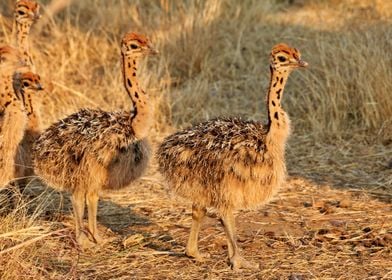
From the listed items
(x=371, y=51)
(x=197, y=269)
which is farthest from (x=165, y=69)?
(x=197, y=269)

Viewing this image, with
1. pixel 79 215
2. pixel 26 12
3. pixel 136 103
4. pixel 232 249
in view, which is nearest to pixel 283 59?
pixel 136 103

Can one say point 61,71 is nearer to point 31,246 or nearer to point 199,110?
A: point 199,110

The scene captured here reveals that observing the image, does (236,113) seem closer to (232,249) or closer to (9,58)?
(9,58)

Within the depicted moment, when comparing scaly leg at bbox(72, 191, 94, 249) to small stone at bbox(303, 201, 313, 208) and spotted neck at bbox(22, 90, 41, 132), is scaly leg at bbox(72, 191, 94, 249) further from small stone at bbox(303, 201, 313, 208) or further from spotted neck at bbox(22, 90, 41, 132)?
small stone at bbox(303, 201, 313, 208)

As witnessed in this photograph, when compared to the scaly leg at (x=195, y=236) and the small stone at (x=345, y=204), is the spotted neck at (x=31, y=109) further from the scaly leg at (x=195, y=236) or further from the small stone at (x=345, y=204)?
the small stone at (x=345, y=204)

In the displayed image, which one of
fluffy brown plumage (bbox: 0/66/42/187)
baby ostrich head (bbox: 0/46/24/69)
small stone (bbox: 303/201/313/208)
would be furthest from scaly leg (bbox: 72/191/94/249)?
small stone (bbox: 303/201/313/208)

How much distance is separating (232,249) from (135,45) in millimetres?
1741

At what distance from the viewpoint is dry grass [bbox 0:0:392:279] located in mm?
5973

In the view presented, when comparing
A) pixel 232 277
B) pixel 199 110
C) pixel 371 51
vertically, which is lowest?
pixel 232 277

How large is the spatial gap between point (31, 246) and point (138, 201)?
1.70 metres

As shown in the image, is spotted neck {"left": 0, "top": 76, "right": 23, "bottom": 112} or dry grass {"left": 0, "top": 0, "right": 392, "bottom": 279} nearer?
dry grass {"left": 0, "top": 0, "right": 392, "bottom": 279}

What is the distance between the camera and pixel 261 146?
5.85 metres

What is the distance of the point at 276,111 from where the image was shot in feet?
19.4

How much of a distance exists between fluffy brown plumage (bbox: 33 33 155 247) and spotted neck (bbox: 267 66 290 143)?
1021 millimetres
